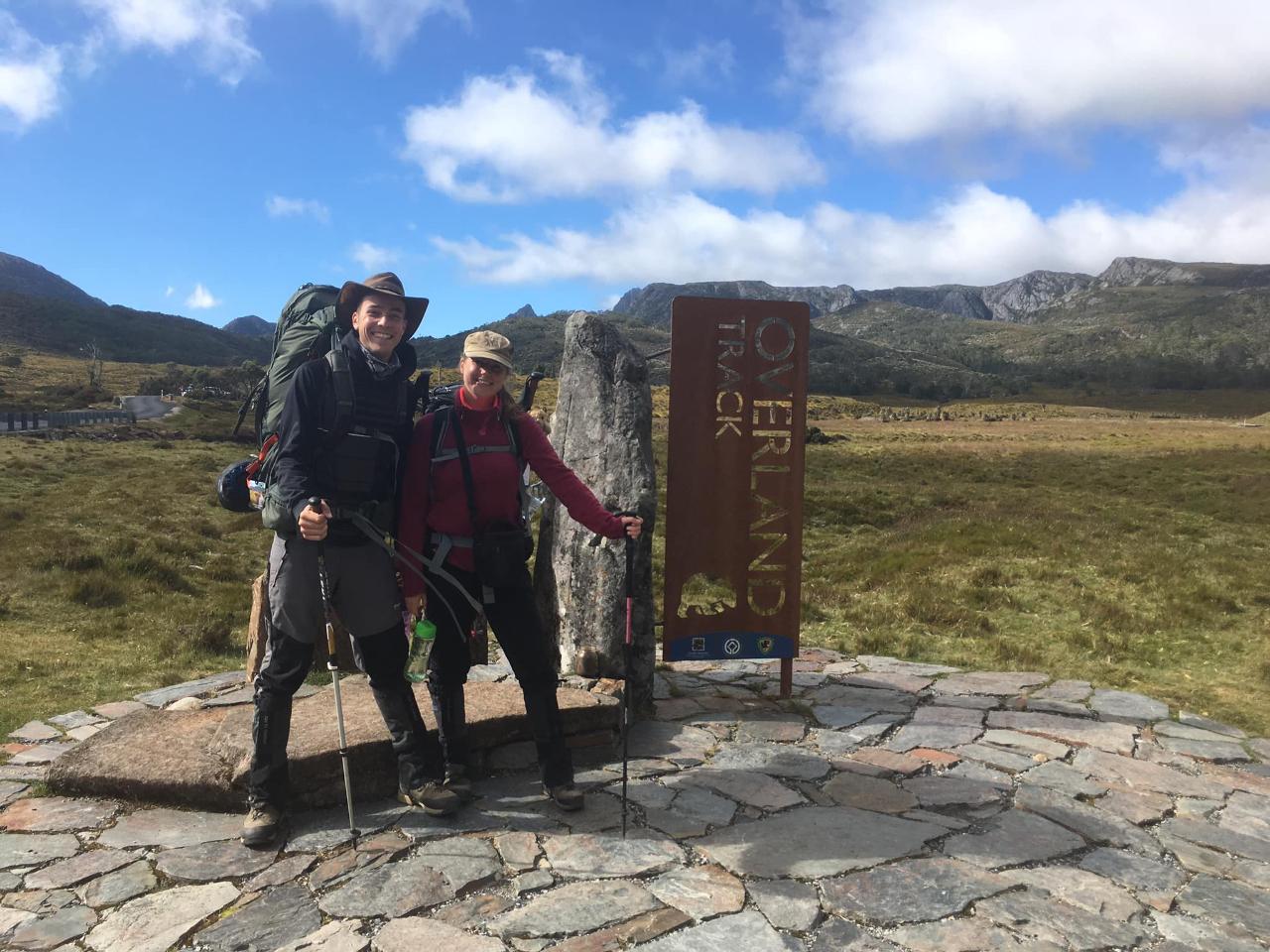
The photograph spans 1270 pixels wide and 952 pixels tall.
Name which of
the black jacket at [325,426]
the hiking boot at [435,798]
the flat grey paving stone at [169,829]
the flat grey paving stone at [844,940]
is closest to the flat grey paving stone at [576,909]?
the flat grey paving stone at [844,940]

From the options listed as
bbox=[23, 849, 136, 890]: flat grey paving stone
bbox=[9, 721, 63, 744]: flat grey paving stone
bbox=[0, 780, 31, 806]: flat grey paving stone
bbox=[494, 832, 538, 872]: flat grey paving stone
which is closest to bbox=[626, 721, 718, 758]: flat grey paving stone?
bbox=[494, 832, 538, 872]: flat grey paving stone

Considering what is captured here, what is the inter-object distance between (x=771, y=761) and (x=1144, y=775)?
7.35ft

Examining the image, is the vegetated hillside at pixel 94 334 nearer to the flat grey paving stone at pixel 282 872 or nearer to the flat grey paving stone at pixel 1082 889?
the flat grey paving stone at pixel 282 872

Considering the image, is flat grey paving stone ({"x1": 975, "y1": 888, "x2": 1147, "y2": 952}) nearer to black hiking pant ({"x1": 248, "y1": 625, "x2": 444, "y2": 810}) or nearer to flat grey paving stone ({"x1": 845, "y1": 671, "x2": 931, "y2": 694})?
black hiking pant ({"x1": 248, "y1": 625, "x2": 444, "y2": 810})

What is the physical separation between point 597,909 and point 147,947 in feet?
5.74

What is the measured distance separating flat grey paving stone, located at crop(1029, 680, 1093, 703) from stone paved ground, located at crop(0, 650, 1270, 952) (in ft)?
2.83

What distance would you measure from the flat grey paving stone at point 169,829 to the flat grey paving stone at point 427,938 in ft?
4.39

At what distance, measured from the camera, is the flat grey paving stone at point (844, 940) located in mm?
3412

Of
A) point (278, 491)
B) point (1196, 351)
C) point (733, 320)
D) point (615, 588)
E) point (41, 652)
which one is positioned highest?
point (1196, 351)

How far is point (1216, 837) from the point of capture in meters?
4.54

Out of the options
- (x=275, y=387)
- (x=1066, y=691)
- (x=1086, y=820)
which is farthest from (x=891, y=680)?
(x=275, y=387)

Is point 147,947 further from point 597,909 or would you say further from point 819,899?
point 819,899

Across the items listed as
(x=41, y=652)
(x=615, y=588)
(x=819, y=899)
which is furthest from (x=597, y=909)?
(x=41, y=652)

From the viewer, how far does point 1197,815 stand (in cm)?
481
